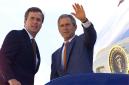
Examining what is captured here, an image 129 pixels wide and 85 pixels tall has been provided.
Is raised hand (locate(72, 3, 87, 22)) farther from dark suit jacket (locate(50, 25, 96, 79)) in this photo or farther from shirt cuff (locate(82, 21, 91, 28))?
dark suit jacket (locate(50, 25, 96, 79))

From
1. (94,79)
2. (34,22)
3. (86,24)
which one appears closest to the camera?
(94,79)

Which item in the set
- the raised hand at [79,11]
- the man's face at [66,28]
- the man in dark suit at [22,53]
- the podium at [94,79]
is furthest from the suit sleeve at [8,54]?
the podium at [94,79]

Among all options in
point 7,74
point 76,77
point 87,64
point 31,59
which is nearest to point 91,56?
point 87,64

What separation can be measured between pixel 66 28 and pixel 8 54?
800 millimetres

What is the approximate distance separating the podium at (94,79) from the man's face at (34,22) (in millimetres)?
1747

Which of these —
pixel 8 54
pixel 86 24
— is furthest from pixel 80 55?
pixel 8 54

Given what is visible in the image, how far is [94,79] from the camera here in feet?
9.83

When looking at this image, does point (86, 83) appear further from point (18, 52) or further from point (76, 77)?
point (18, 52)

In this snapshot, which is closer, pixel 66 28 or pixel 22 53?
pixel 22 53

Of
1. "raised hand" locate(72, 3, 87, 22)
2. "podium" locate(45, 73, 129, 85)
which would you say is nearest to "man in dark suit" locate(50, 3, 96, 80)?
"raised hand" locate(72, 3, 87, 22)

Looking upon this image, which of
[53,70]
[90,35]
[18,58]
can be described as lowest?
[53,70]

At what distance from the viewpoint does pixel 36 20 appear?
4.74m

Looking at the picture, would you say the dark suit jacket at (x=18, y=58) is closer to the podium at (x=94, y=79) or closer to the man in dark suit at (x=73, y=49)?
the man in dark suit at (x=73, y=49)

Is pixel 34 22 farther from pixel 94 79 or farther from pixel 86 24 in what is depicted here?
pixel 94 79
